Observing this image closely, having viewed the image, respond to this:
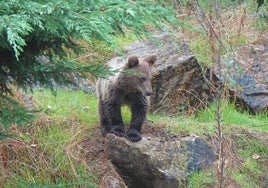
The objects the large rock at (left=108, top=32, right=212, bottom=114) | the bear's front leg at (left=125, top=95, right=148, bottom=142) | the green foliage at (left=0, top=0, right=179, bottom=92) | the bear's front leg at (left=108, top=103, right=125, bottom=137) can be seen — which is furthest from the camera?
the large rock at (left=108, top=32, right=212, bottom=114)

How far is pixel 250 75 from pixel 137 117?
11.1 feet

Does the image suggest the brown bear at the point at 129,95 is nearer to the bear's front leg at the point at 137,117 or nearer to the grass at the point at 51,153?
the bear's front leg at the point at 137,117

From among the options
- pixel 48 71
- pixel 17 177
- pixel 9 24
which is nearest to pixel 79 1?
pixel 9 24

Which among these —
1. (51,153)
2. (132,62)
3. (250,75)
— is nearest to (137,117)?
(132,62)

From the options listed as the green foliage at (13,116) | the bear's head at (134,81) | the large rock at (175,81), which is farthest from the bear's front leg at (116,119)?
the green foliage at (13,116)

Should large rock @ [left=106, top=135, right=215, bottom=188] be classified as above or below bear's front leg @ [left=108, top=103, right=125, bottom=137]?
below

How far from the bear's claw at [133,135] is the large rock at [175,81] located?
186cm

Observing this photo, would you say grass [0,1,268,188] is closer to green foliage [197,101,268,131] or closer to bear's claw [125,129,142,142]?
green foliage [197,101,268,131]

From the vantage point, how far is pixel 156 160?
6469 millimetres

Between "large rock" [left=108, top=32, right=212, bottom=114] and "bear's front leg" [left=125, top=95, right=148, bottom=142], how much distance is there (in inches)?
66.3

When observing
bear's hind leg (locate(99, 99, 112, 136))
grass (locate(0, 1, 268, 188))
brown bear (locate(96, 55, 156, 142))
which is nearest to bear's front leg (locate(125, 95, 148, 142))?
brown bear (locate(96, 55, 156, 142))

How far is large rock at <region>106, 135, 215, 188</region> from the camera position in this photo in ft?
21.1

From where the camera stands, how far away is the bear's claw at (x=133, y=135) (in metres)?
6.54

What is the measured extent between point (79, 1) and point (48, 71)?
0.88m
